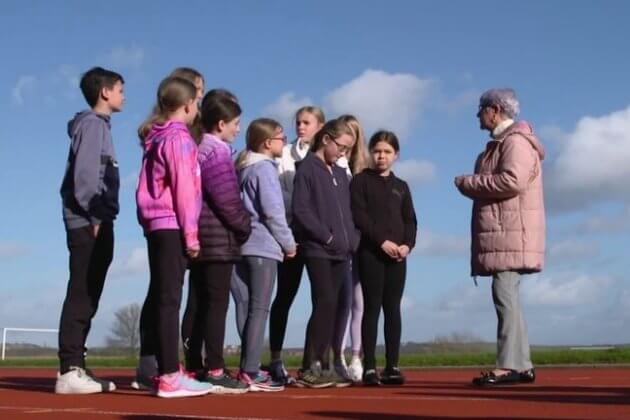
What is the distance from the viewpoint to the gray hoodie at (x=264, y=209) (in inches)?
311

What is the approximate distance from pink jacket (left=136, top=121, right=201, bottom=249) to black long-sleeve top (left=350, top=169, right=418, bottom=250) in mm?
2134

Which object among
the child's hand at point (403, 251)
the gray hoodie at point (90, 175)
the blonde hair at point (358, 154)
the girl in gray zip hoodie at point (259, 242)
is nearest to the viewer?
the gray hoodie at point (90, 175)

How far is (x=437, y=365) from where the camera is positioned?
15.2 metres

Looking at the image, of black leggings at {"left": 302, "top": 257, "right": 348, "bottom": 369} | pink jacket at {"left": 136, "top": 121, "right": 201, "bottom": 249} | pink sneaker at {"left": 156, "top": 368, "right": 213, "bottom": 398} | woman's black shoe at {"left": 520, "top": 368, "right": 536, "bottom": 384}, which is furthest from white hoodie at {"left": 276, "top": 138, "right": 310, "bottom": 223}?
pink sneaker at {"left": 156, "top": 368, "right": 213, "bottom": 398}

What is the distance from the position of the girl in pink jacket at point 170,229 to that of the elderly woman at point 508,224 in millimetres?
2417

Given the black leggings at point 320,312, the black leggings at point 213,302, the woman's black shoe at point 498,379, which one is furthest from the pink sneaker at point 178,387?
the woman's black shoe at point 498,379

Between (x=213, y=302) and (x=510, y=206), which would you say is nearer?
(x=213, y=302)

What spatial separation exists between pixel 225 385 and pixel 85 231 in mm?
1462

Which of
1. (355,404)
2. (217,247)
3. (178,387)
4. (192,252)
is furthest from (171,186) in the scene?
(355,404)

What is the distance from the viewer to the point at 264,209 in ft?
26.1

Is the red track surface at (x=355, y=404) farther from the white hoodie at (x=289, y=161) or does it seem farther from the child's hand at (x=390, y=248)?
the white hoodie at (x=289, y=161)

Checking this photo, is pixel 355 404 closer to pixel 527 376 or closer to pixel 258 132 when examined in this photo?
pixel 527 376

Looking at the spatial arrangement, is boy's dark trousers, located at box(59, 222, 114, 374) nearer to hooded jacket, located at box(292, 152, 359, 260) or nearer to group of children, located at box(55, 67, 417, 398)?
group of children, located at box(55, 67, 417, 398)

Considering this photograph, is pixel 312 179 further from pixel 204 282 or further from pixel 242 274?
pixel 204 282
